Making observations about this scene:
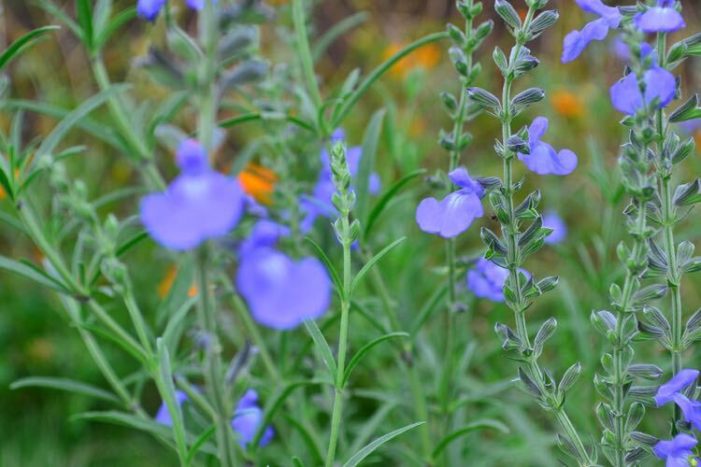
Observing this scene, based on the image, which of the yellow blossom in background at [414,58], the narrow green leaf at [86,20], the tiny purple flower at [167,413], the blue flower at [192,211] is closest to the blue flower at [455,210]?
the blue flower at [192,211]

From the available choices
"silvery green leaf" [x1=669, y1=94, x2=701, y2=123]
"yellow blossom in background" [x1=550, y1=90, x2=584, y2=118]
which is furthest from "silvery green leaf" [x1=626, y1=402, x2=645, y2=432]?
"yellow blossom in background" [x1=550, y1=90, x2=584, y2=118]

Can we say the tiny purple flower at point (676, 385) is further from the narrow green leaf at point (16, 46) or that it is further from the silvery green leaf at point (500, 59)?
the narrow green leaf at point (16, 46)

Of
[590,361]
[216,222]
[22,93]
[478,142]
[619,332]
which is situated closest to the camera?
[216,222]

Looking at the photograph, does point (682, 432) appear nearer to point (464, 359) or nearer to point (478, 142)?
point (464, 359)

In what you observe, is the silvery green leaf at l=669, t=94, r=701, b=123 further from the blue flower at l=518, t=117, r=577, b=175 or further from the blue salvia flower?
the blue salvia flower

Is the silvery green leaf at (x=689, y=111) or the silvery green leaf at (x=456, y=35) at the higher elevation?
the silvery green leaf at (x=456, y=35)

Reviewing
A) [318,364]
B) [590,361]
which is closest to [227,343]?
[318,364]
